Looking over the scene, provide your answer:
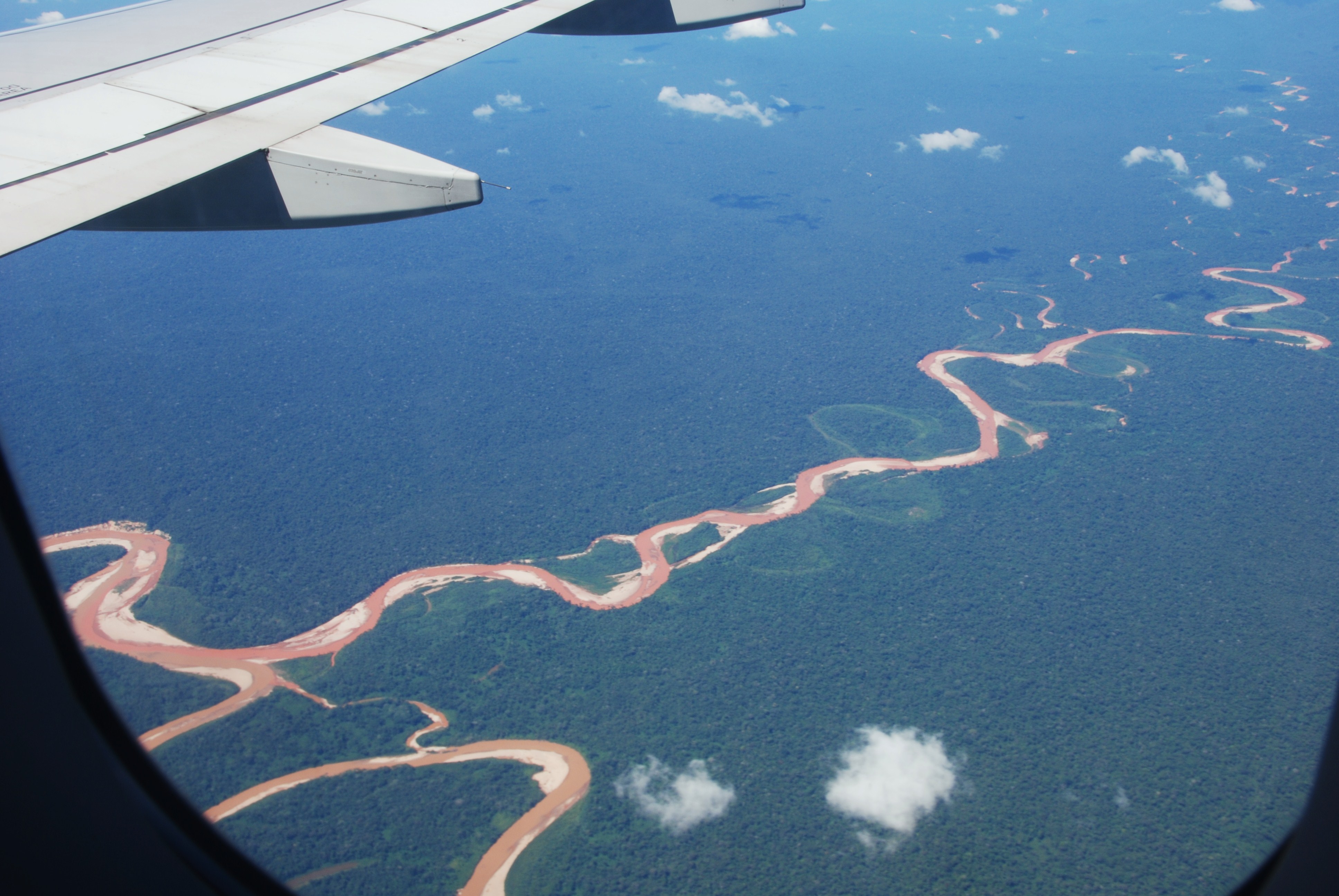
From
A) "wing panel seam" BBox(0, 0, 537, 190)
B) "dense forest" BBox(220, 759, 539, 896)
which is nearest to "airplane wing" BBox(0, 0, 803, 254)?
"wing panel seam" BBox(0, 0, 537, 190)

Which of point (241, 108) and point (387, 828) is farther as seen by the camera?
point (387, 828)

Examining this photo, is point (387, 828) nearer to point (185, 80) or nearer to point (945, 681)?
point (945, 681)

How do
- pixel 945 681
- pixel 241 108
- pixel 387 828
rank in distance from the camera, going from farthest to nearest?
pixel 945 681
pixel 387 828
pixel 241 108

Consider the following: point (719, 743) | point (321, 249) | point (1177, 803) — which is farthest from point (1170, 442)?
point (321, 249)

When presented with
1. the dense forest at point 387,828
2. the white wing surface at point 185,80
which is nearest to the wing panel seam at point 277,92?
the white wing surface at point 185,80

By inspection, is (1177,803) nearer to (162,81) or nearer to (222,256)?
(162,81)

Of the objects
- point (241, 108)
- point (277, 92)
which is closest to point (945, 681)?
point (277, 92)

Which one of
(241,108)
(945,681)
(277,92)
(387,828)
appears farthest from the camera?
(945,681)
